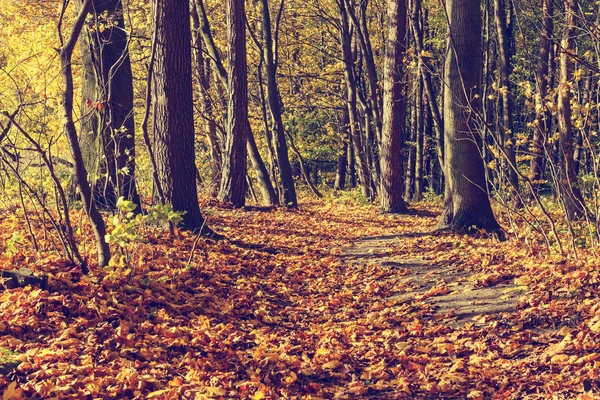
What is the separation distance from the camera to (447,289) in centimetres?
775

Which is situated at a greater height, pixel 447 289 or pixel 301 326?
pixel 447 289

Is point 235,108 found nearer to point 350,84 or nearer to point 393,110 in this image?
point 393,110

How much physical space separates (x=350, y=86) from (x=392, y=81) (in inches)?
238

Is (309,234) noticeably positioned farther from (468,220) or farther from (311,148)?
(311,148)

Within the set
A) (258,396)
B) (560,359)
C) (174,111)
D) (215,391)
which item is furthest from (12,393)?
(174,111)

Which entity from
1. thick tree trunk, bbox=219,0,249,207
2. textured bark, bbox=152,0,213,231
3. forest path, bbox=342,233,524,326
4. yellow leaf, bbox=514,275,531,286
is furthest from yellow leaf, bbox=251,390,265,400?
thick tree trunk, bbox=219,0,249,207

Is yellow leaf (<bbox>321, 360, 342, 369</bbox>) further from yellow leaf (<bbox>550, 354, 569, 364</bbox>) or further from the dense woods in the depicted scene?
yellow leaf (<bbox>550, 354, 569, 364</bbox>)

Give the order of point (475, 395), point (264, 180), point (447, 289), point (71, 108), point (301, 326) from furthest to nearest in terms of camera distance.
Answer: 1. point (264, 180)
2. point (447, 289)
3. point (301, 326)
4. point (71, 108)
5. point (475, 395)

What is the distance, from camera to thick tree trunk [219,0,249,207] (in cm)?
1506

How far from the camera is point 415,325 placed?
6621 millimetres

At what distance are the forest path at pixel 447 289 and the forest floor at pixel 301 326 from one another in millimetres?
27

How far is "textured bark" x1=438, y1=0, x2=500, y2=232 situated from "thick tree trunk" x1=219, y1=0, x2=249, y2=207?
5.69 meters

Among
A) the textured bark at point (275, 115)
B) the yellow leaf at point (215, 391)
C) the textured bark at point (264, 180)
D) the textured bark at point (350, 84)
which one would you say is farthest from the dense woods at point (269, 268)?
the textured bark at point (350, 84)

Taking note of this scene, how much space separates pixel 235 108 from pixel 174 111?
4.87 meters
